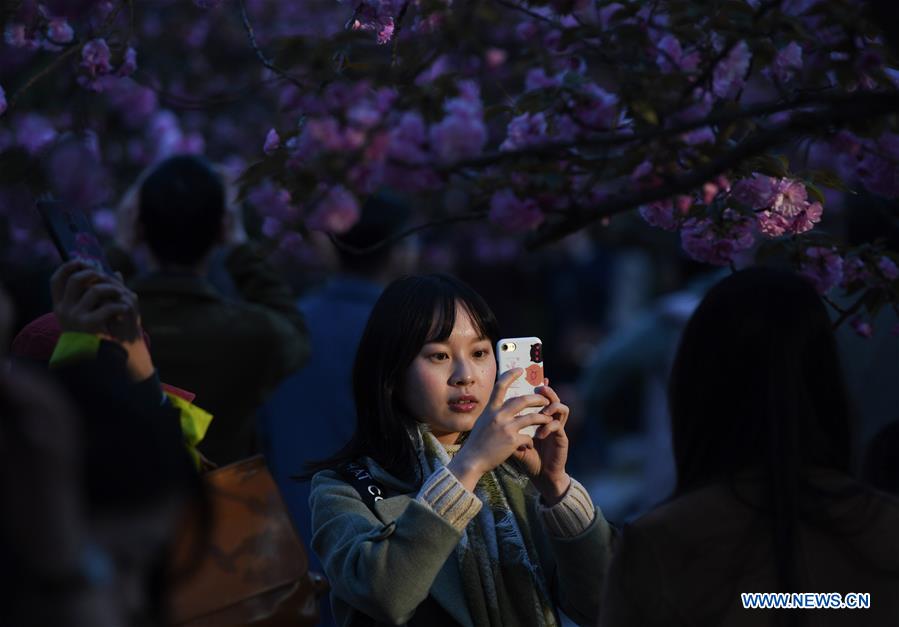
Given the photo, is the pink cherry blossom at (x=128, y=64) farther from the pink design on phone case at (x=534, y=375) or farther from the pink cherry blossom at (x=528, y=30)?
the pink design on phone case at (x=534, y=375)

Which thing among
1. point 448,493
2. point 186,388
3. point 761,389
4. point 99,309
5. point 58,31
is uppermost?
point 58,31

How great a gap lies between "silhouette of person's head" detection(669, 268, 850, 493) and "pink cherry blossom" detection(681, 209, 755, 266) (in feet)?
2.15

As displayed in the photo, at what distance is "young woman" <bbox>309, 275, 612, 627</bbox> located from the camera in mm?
2711

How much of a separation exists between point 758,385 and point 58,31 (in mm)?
2097

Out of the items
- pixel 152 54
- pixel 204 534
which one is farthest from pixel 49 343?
pixel 152 54

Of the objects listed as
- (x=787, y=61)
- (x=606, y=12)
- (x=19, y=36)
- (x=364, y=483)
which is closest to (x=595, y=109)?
(x=787, y=61)

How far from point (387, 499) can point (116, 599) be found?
1306mm

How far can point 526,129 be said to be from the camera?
9.83 ft

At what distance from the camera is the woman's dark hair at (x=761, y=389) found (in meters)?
2.35

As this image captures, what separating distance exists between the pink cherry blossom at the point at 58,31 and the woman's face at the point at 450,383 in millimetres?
1289

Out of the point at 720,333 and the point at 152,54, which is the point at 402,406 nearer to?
the point at 720,333

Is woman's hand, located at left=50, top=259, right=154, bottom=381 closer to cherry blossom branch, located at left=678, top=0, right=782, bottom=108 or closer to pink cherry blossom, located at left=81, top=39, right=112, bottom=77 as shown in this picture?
cherry blossom branch, located at left=678, top=0, right=782, bottom=108

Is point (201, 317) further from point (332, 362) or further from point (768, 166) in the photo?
point (768, 166)

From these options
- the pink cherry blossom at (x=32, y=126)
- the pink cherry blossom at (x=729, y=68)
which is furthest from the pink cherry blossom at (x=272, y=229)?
the pink cherry blossom at (x=32, y=126)
